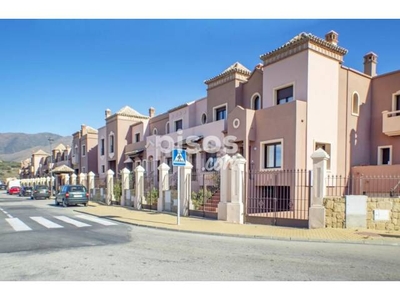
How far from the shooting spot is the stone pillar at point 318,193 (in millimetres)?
10883

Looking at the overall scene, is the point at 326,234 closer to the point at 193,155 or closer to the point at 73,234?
the point at 73,234

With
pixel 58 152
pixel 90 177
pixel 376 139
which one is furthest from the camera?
pixel 58 152

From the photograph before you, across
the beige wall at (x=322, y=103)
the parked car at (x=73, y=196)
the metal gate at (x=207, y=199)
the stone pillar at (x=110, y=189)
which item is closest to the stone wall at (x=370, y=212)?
the metal gate at (x=207, y=199)

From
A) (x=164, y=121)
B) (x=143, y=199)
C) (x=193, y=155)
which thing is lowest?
(x=143, y=199)

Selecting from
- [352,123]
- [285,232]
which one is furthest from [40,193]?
[352,123]

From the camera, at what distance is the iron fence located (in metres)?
16.1

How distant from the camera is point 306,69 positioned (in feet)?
53.0

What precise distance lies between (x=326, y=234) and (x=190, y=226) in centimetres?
488

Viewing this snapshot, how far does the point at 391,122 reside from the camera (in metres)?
17.7

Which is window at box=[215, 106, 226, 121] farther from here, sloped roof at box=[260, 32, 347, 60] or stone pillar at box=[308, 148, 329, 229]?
stone pillar at box=[308, 148, 329, 229]

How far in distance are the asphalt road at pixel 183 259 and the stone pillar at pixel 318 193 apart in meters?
2.19

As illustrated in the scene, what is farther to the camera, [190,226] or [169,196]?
[169,196]

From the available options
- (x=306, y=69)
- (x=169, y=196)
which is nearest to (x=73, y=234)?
(x=169, y=196)

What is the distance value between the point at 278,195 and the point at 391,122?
796 centimetres
